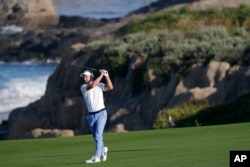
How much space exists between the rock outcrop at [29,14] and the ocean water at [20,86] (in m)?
28.1

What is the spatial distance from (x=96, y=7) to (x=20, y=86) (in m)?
75.8

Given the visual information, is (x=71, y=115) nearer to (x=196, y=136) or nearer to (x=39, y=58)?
(x=196, y=136)

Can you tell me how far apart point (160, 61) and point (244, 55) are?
3892 millimetres

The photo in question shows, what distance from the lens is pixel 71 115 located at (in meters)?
36.7

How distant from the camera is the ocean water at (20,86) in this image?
58.2m

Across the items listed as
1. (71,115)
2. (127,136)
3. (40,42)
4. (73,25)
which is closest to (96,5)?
(73,25)

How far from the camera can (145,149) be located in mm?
19297

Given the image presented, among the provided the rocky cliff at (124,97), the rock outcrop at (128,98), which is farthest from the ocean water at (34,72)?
the rock outcrop at (128,98)

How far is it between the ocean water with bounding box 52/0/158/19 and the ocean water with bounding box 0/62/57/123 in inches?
1807

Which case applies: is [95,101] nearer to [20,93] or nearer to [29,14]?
[20,93]

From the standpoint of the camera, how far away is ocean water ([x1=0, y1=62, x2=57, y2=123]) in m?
58.2

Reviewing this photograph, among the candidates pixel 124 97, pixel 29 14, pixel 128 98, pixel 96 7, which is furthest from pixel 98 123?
pixel 96 7

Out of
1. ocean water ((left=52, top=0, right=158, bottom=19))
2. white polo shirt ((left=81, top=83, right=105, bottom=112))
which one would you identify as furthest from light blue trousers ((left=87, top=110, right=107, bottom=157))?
ocean water ((left=52, top=0, right=158, bottom=19))

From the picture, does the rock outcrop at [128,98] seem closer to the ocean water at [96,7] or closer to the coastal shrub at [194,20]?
the coastal shrub at [194,20]
